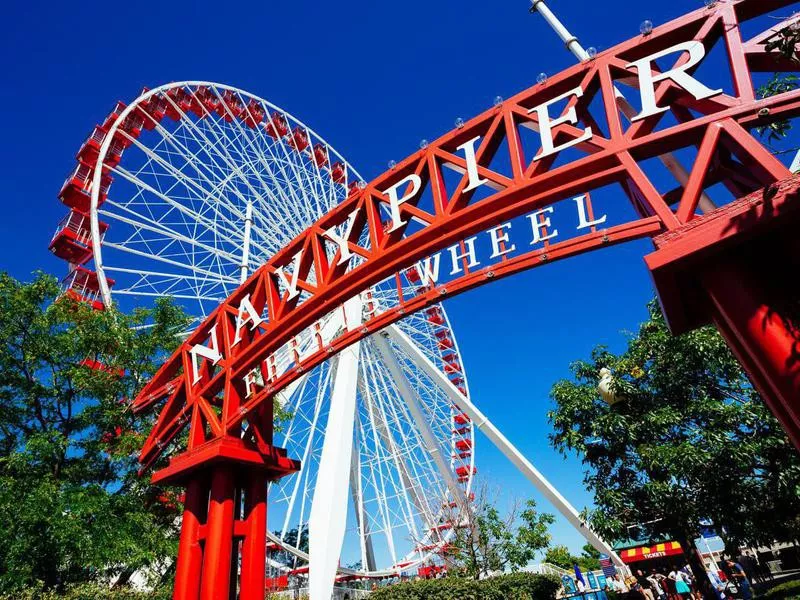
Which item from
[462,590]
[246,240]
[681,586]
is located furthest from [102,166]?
[681,586]

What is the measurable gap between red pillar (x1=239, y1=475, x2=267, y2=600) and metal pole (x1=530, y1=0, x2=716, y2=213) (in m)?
7.57

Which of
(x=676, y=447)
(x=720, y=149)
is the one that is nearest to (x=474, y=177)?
(x=720, y=149)

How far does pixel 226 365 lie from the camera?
9.05m

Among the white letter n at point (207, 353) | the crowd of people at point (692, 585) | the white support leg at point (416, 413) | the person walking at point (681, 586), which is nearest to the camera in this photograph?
the white letter n at point (207, 353)

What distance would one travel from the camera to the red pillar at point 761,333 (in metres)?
3.57

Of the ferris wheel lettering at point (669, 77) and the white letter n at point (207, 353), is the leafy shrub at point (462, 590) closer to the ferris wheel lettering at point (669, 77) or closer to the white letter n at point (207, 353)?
the white letter n at point (207, 353)

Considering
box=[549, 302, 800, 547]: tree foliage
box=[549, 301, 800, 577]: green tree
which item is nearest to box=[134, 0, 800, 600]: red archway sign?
box=[549, 301, 800, 577]: green tree

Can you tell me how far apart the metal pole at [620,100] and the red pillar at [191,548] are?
8145mm

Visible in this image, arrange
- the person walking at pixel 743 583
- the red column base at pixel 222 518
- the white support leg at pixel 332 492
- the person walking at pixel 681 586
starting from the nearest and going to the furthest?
1. the red column base at pixel 222 518
2. the white support leg at pixel 332 492
3. the person walking at pixel 743 583
4. the person walking at pixel 681 586

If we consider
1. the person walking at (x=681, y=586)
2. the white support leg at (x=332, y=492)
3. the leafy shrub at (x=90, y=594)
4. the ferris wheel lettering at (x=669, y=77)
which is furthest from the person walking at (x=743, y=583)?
the leafy shrub at (x=90, y=594)

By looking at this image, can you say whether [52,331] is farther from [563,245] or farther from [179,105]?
[563,245]

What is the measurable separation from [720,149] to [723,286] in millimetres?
1909

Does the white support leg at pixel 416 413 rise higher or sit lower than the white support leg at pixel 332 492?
higher

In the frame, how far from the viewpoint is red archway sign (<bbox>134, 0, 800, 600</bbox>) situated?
3.95 meters
